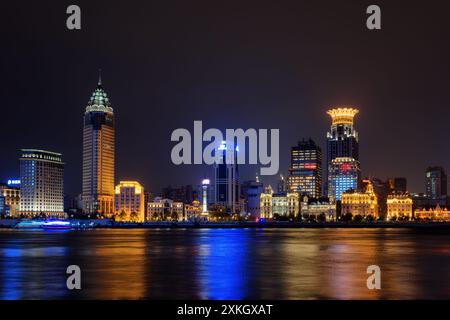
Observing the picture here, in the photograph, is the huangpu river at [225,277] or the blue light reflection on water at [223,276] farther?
the huangpu river at [225,277]

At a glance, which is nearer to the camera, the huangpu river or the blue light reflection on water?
the blue light reflection on water

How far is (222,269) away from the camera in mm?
45125

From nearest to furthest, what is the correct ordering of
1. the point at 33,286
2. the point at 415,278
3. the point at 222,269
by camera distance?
the point at 33,286 → the point at 415,278 → the point at 222,269

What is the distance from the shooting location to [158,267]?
46844 millimetres

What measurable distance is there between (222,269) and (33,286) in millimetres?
14195

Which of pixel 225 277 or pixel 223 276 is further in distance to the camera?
pixel 223 276
